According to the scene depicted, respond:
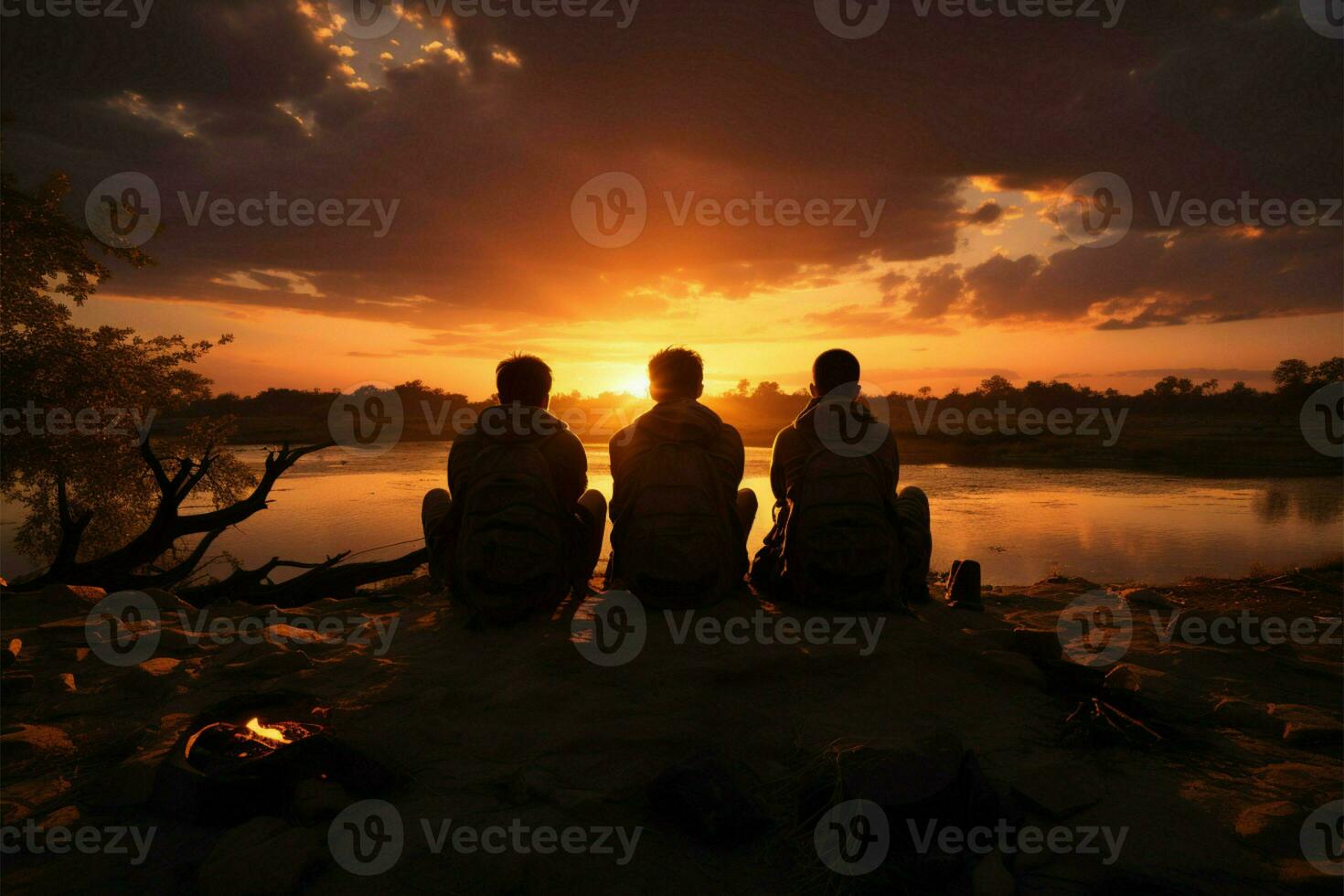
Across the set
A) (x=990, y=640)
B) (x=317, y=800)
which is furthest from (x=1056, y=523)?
(x=317, y=800)

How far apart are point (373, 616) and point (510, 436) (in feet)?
7.25

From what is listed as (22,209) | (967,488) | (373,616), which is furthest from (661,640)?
(967,488)

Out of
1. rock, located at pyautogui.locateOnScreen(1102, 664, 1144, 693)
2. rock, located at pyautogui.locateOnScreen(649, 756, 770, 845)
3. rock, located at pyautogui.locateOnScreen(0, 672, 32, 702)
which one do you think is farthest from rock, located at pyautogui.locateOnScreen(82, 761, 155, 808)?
rock, located at pyautogui.locateOnScreen(1102, 664, 1144, 693)

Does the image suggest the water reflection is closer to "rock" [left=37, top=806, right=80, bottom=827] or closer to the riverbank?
the riverbank

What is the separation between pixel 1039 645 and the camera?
407cm

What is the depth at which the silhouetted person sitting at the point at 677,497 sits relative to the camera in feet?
15.5

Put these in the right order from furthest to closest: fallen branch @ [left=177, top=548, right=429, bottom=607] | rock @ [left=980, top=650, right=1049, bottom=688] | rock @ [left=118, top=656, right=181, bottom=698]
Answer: fallen branch @ [left=177, top=548, right=429, bottom=607] → rock @ [left=980, top=650, right=1049, bottom=688] → rock @ [left=118, top=656, right=181, bottom=698]

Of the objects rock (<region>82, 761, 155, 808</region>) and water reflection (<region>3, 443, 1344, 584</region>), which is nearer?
rock (<region>82, 761, 155, 808</region>)

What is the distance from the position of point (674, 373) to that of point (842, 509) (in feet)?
5.59

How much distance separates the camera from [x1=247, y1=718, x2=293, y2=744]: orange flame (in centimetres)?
275

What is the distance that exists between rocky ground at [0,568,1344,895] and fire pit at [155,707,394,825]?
18 millimetres

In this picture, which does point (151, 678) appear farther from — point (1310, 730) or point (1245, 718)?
point (1310, 730)

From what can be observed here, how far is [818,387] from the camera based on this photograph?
5520 mm

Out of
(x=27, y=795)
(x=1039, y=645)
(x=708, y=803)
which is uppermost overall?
(x=1039, y=645)
